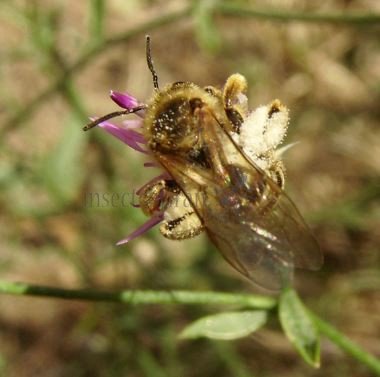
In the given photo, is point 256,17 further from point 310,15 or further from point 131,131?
point 131,131

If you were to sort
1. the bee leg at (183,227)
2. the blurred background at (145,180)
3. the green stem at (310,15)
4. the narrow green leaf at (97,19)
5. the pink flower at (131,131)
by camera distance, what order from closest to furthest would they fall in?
the bee leg at (183,227) → the pink flower at (131,131) → the green stem at (310,15) → the narrow green leaf at (97,19) → the blurred background at (145,180)

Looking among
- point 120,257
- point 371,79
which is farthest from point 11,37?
point 371,79

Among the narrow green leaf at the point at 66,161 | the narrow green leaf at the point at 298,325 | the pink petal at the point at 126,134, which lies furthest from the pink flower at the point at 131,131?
the narrow green leaf at the point at 66,161

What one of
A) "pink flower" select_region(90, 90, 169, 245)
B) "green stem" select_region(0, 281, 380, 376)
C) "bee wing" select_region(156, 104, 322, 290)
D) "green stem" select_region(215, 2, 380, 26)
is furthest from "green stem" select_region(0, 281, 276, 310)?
"green stem" select_region(215, 2, 380, 26)

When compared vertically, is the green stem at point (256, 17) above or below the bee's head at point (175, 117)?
above

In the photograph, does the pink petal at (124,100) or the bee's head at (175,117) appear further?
the pink petal at (124,100)

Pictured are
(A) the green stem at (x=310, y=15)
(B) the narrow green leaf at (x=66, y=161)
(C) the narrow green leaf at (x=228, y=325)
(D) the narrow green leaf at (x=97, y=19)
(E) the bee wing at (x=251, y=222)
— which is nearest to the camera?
(E) the bee wing at (x=251, y=222)

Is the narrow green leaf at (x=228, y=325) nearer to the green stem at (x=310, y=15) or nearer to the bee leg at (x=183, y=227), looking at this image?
the bee leg at (x=183, y=227)

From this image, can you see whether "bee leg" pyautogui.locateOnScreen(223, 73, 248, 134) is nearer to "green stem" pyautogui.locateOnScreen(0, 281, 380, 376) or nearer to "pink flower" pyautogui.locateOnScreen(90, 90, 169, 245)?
"pink flower" pyautogui.locateOnScreen(90, 90, 169, 245)

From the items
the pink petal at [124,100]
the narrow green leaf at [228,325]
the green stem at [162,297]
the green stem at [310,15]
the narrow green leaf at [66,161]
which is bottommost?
the narrow green leaf at [228,325]
